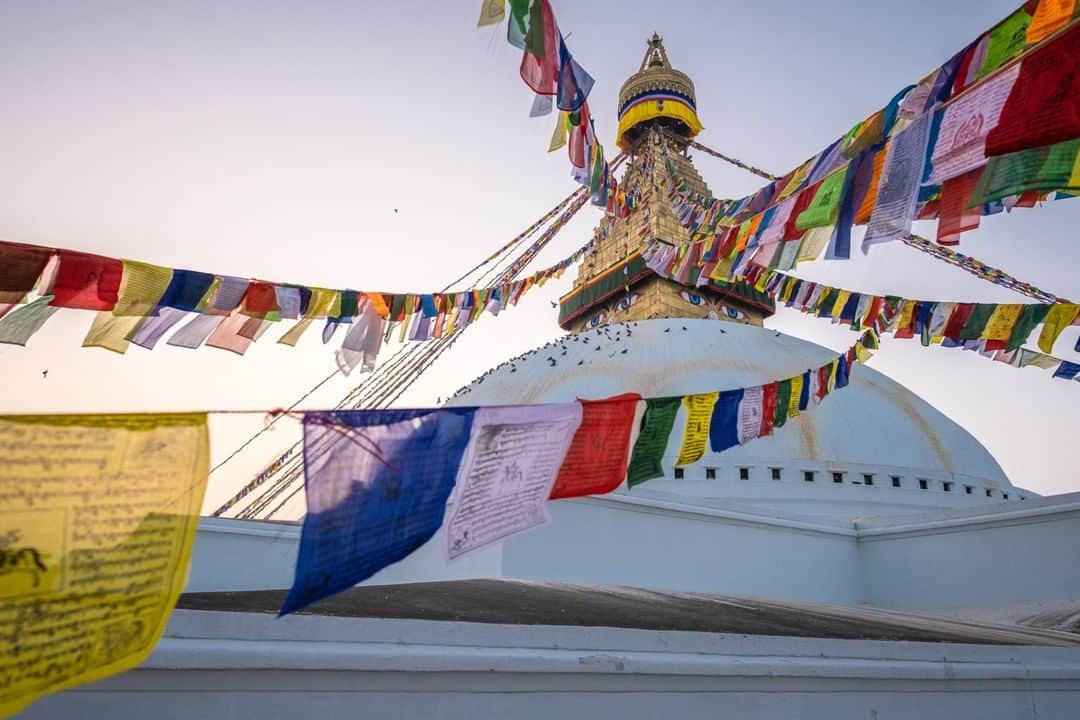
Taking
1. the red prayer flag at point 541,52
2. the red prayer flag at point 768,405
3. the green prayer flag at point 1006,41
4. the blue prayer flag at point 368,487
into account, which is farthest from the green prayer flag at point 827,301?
the blue prayer flag at point 368,487

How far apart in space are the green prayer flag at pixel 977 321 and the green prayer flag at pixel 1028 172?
5.19m

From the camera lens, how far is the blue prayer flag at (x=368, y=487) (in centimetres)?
270

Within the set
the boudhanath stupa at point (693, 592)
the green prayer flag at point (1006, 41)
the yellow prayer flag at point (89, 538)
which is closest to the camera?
the yellow prayer flag at point (89, 538)

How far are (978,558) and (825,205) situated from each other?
23.7 ft

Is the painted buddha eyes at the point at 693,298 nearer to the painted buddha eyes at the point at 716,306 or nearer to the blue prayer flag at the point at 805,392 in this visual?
the painted buddha eyes at the point at 716,306

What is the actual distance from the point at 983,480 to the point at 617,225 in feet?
43.2

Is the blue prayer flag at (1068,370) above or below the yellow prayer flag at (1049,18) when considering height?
below

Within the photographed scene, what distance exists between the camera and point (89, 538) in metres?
2.08

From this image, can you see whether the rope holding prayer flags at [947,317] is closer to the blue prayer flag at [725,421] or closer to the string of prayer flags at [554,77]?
the blue prayer flag at [725,421]

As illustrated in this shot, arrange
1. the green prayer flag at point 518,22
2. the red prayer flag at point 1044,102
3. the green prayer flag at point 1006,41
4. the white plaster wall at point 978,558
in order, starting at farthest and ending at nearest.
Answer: the white plaster wall at point 978,558 < the green prayer flag at point 518,22 < the green prayer flag at point 1006,41 < the red prayer flag at point 1044,102

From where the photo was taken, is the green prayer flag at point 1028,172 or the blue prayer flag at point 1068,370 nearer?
the green prayer flag at point 1028,172

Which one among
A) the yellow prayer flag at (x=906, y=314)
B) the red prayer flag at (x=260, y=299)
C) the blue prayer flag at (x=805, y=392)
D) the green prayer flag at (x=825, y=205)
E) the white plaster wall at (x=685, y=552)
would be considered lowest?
the white plaster wall at (x=685, y=552)

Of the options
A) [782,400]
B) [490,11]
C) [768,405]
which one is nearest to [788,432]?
[782,400]

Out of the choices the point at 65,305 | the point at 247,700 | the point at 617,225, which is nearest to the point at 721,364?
the point at 617,225
